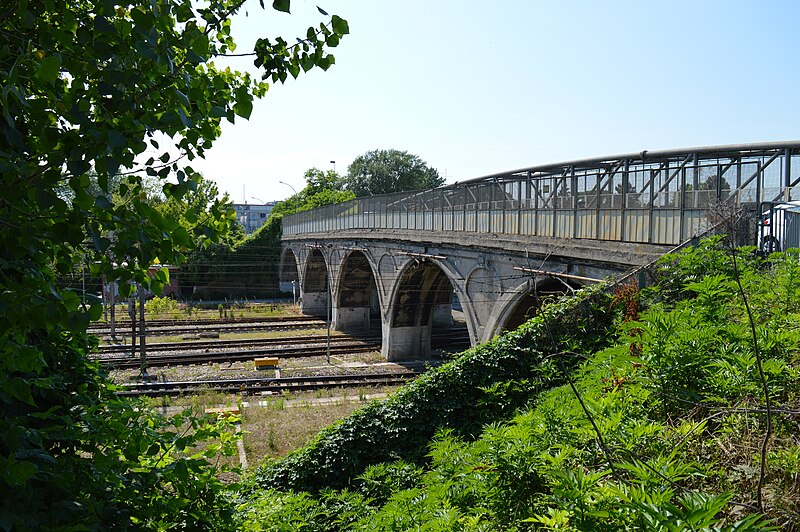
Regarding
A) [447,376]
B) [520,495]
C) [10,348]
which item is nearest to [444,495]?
[520,495]

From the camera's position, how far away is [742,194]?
9836 millimetres

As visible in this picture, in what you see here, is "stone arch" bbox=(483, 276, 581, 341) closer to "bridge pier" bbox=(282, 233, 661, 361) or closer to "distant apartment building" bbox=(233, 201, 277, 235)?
"bridge pier" bbox=(282, 233, 661, 361)

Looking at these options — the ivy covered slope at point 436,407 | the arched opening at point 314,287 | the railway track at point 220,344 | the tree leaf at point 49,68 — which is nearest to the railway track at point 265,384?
the railway track at point 220,344

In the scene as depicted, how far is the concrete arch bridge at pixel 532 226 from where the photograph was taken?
1007 centimetres

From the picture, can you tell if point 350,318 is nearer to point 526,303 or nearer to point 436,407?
point 526,303

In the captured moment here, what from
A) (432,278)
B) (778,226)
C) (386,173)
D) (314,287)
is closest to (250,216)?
(386,173)

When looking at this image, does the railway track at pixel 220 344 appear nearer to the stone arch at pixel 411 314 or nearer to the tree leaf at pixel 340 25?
the stone arch at pixel 411 314

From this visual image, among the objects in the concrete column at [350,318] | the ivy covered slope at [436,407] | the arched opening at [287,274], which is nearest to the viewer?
the ivy covered slope at [436,407]

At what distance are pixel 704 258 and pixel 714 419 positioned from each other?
4364 mm

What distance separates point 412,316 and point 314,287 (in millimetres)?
16181

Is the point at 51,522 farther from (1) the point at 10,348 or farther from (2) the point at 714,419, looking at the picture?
(2) the point at 714,419

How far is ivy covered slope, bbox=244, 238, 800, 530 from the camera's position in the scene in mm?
3293

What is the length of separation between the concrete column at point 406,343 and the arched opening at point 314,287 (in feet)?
48.7

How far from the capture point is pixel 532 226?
15.0 meters
